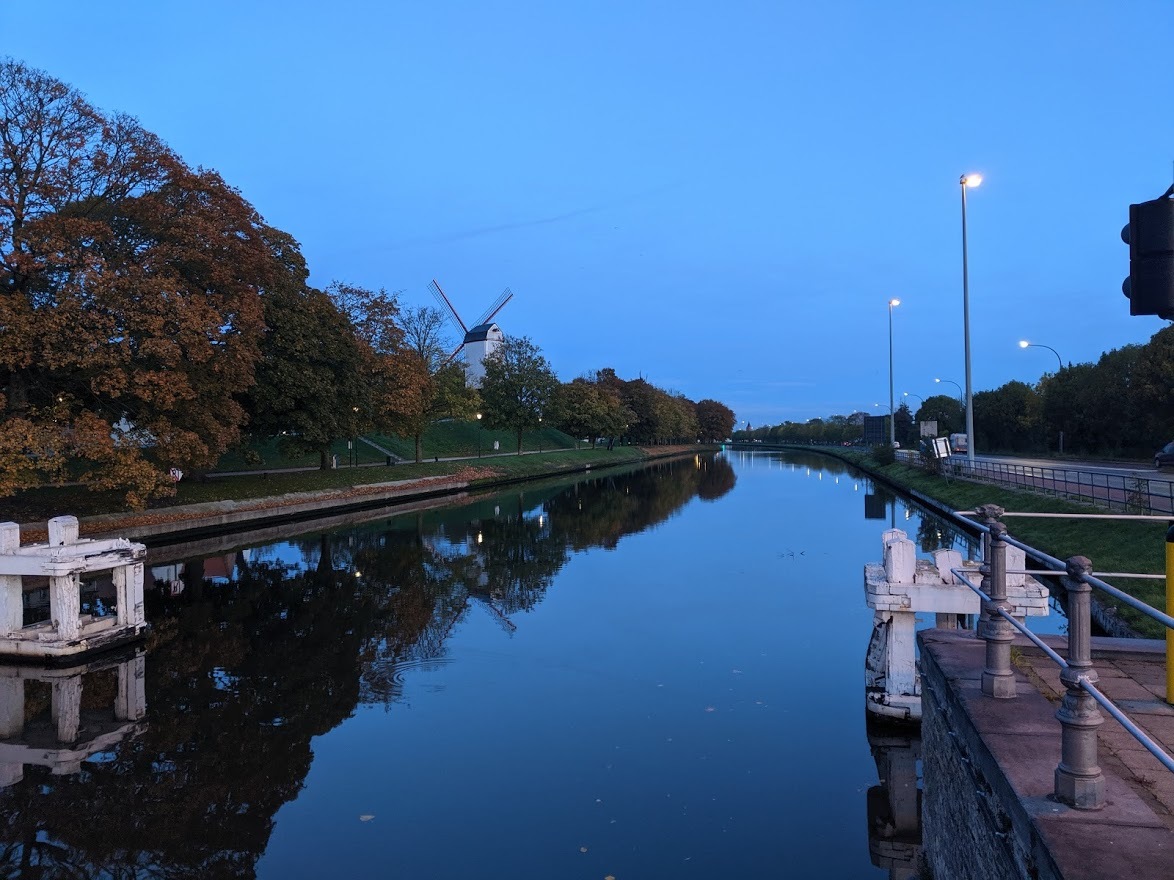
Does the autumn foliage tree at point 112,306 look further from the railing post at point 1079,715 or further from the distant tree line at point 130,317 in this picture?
the railing post at point 1079,715

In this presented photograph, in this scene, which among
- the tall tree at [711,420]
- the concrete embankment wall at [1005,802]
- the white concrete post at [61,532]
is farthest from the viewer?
the tall tree at [711,420]

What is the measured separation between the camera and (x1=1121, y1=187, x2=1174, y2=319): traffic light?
3.88 metres

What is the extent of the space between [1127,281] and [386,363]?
119 ft

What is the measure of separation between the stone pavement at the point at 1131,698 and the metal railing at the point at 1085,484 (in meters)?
12.4

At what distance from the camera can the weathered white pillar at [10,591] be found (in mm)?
10836

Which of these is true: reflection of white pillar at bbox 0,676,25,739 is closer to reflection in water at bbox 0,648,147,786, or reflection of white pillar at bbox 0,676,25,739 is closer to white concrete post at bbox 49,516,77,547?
reflection in water at bbox 0,648,147,786

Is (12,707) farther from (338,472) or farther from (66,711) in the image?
(338,472)

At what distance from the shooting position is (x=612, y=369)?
103 m

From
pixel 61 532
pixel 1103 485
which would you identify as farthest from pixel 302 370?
pixel 1103 485

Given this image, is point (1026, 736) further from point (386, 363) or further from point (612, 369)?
point (612, 369)

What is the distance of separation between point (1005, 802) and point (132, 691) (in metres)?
10.2

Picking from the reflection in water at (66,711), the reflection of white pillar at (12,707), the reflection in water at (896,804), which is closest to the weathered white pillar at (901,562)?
the reflection in water at (896,804)

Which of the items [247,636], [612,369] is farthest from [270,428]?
[612,369]

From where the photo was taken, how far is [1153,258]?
391cm
